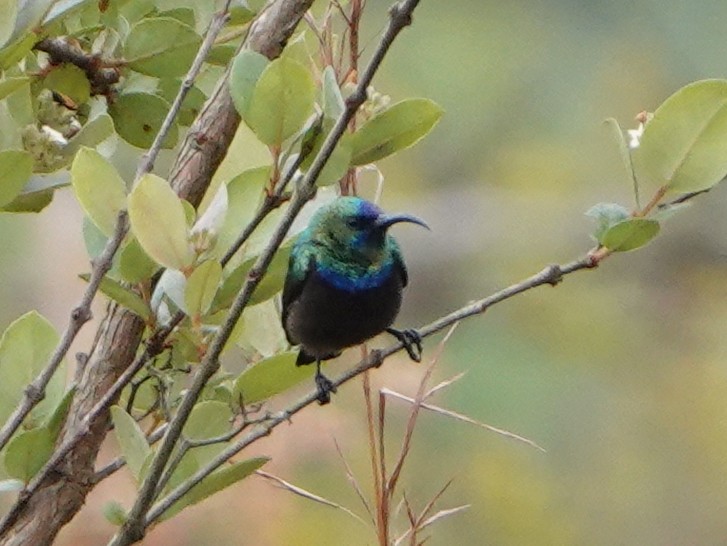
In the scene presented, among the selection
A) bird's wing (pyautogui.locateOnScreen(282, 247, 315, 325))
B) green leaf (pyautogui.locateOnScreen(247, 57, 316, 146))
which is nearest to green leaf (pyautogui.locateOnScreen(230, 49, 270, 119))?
green leaf (pyautogui.locateOnScreen(247, 57, 316, 146))

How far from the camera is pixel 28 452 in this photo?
745 millimetres

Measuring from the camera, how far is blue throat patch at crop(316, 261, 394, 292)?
1316mm

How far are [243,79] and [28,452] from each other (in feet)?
0.83

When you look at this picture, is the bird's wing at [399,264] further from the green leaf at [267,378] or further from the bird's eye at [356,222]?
the green leaf at [267,378]

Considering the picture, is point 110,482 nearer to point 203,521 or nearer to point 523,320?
point 203,521

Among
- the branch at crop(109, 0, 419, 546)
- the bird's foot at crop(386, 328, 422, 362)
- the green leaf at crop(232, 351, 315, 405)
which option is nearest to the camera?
the branch at crop(109, 0, 419, 546)

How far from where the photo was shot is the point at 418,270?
3.81 m

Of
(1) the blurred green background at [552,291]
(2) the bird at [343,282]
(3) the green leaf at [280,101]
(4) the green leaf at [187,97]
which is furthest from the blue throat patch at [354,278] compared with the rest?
(1) the blurred green background at [552,291]

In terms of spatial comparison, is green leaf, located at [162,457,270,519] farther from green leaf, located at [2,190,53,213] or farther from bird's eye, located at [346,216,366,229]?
bird's eye, located at [346,216,366,229]

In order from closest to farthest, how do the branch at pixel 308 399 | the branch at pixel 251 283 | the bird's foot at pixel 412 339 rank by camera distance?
1. the branch at pixel 251 283
2. the branch at pixel 308 399
3. the bird's foot at pixel 412 339

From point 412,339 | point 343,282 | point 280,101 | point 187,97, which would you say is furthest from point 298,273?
point 280,101

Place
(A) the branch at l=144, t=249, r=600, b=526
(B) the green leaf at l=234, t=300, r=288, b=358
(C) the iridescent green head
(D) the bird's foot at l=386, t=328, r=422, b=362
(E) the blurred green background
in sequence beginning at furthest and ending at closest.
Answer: (E) the blurred green background, (C) the iridescent green head, (D) the bird's foot at l=386, t=328, r=422, b=362, (B) the green leaf at l=234, t=300, r=288, b=358, (A) the branch at l=144, t=249, r=600, b=526

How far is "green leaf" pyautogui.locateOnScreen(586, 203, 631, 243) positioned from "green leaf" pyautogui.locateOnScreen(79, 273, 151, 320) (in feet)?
0.89

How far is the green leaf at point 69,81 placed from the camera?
876 millimetres
